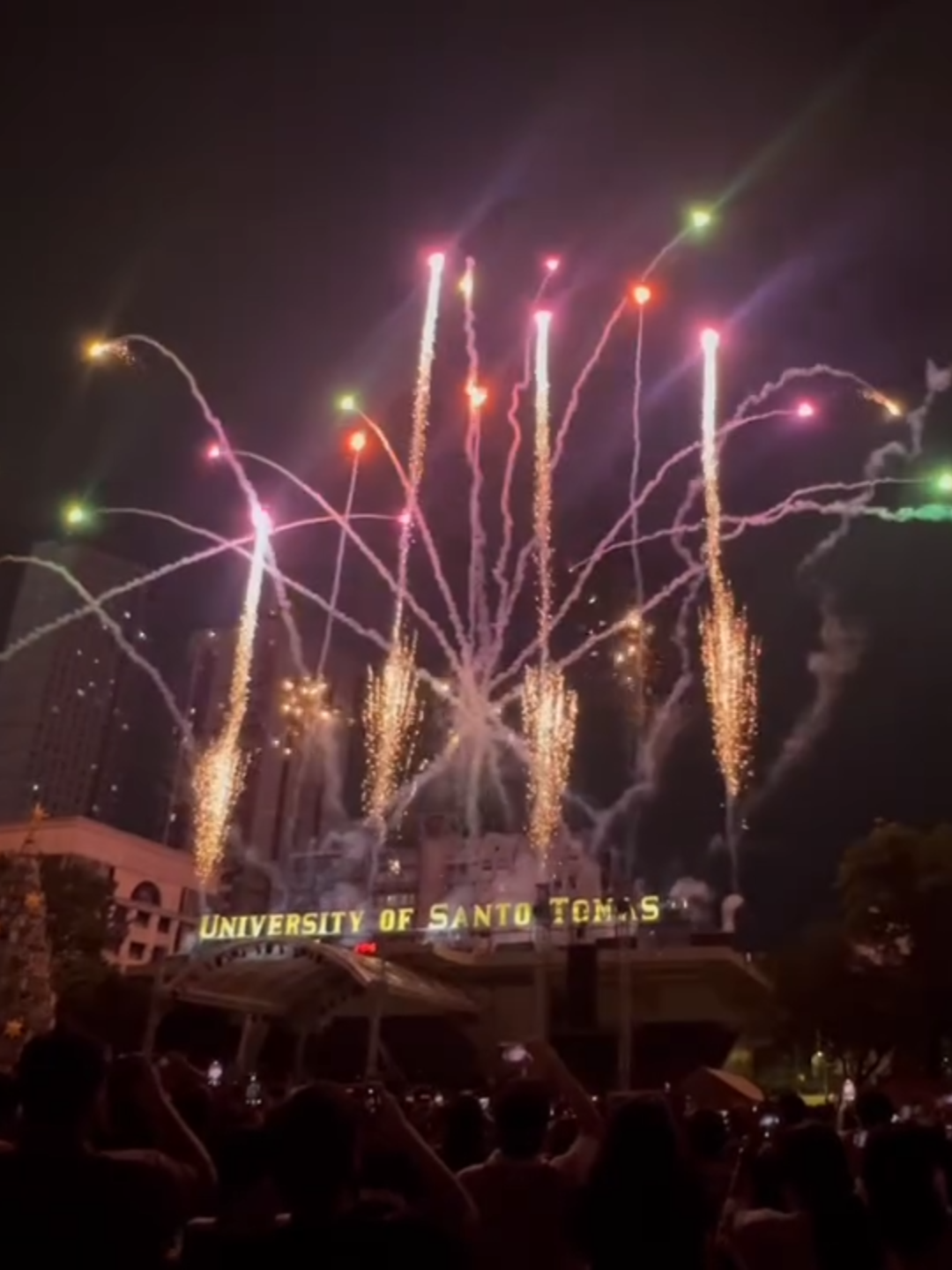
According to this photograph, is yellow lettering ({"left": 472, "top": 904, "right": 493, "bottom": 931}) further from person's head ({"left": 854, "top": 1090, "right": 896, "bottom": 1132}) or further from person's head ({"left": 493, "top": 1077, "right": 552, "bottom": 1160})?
person's head ({"left": 493, "top": 1077, "right": 552, "bottom": 1160})

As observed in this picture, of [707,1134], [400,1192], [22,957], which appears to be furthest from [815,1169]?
[22,957]

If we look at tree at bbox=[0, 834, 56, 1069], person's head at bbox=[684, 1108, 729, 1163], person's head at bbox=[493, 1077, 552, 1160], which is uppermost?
tree at bbox=[0, 834, 56, 1069]

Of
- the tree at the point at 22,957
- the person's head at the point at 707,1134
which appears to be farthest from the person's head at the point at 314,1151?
the tree at the point at 22,957

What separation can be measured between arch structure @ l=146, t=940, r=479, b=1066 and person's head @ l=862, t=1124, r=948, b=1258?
28.2 metres

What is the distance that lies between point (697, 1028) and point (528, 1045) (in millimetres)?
45937

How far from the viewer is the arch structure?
36375 millimetres

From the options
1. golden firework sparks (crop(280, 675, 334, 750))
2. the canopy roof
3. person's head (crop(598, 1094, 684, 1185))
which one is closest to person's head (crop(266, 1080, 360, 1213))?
person's head (crop(598, 1094, 684, 1185))

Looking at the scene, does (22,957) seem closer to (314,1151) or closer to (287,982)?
(287,982)

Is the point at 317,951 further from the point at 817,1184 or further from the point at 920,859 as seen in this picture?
the point at 817,1184

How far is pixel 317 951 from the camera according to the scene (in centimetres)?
3681

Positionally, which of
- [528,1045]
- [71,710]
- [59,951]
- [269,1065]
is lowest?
[528,1045]

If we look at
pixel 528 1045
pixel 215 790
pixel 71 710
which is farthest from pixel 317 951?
pixel 71 710

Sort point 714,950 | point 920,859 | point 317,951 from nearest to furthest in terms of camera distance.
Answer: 1. point 317,951
2. point 920,859
3. point 714,950

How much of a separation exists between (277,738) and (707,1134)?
103 meters
